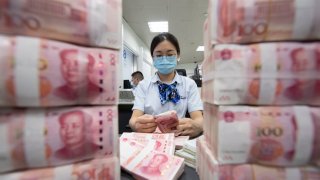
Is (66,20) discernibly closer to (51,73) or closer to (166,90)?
(51,73)

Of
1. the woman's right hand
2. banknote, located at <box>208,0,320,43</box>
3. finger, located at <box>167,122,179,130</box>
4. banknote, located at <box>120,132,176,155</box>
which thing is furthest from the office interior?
banknote, located at <box>208,0,320,43</box>

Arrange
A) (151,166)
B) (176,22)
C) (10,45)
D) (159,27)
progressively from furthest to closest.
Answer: (159,27) < (176,22) < (151,166) < (10,45)

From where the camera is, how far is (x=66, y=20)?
0.40 m

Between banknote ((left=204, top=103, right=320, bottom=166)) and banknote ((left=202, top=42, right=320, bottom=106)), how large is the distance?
0.02m

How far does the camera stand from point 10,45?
0.36 meters

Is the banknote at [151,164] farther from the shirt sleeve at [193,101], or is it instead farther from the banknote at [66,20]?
the shirt sleeve at [193,101]

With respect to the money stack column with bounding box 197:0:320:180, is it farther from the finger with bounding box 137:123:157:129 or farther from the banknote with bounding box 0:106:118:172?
the finger with bounding box 137:123:157:129

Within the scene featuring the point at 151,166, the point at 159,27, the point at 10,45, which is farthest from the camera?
the point at 159,27

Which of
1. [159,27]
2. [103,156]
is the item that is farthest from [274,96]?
[159,27]

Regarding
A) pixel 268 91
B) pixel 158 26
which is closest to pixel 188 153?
pixel 268 91

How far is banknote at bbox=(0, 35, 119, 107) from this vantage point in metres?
0.36

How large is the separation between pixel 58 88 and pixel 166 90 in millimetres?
1150

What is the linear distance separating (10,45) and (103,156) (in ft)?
0.84

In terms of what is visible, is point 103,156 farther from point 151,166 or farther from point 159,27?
point 159,27
